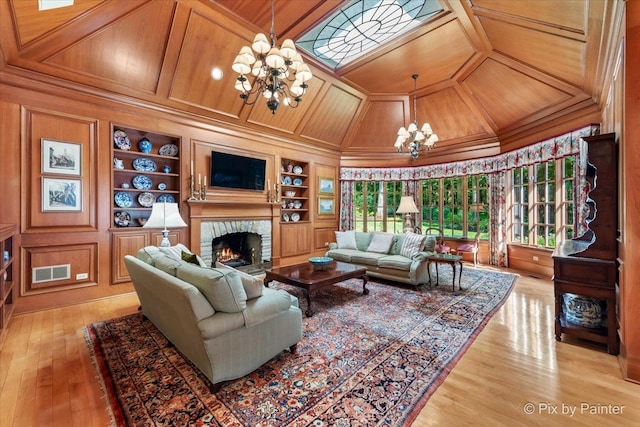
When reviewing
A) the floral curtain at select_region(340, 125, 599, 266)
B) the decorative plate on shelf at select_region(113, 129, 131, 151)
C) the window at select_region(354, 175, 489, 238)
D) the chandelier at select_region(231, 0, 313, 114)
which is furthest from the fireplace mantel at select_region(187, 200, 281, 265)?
the window at select_region(354, 175, 489, 238)

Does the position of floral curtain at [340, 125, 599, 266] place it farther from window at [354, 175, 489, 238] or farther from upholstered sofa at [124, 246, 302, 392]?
upholstered sofa at [124, 246, 302, 392]

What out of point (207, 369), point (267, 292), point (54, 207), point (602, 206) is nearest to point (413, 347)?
point (267, 292)

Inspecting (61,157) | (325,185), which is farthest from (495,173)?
(61,157)

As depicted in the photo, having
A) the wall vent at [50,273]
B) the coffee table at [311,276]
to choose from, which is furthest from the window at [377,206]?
the wall vent at [50,273]

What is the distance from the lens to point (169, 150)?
4953 mm

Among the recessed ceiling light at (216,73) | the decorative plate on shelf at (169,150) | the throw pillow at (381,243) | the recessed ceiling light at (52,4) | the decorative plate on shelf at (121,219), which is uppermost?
the recessed ceiling light at (216,73)

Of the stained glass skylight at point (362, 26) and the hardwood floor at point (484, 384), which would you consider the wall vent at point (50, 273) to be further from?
the stained glass skylight at point (362, 26)

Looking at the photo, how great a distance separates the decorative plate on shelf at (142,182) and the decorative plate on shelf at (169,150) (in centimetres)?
52

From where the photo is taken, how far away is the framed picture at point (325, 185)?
7.53 meters

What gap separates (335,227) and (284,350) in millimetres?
5523

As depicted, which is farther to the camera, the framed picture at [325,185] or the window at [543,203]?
the framed picture at [325,185]

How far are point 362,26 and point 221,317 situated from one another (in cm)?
493

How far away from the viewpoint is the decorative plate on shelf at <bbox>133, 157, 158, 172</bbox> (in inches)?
182

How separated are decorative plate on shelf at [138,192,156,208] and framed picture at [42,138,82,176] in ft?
2.97
